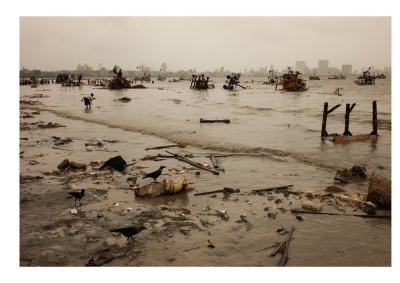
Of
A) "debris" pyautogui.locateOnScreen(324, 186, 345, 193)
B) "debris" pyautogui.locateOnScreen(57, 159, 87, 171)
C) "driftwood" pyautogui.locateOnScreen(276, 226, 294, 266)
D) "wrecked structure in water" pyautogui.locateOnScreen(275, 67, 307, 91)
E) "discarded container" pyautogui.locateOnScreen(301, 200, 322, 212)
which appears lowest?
"driftwood" pyautogui.locateOnScreen(276, 226, 294, 266)

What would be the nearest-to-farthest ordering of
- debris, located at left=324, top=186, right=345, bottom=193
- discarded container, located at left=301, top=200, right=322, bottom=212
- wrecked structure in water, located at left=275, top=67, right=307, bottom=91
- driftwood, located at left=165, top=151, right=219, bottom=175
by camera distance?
1. discarded container, located at left=301, top=200, right=322, bottom=212
2. debris, located at left=324, top=186, right=345, bottom=193
3. driftwood, located at left=165, top=151, right=219, bottom=175
4. wrecked structure in water, located at left=275, top=67, right=307, bottom=91

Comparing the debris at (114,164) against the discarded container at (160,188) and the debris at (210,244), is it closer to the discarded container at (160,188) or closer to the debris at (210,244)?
the discarded container at (160,188)

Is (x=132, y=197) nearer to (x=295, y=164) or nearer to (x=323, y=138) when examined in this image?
(x=295, y=164)

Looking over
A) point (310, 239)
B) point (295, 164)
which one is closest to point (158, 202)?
point (310, 239)

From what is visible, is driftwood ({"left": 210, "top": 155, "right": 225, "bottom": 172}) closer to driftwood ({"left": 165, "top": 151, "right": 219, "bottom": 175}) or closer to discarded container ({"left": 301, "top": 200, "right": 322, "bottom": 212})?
driftwood ({"left": 165, "top": 151, "right": 219, "bottom": 175})

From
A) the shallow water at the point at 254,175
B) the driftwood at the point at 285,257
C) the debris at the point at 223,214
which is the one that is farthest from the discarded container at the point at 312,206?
the debris at the point at 223,214

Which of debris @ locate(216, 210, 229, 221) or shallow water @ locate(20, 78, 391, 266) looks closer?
shallow water @ locate(20, 78, 391, 266)

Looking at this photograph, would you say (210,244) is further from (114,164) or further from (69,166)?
(69,166)

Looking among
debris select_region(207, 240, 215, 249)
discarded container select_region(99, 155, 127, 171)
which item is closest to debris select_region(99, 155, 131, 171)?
discarded container select_region(99, 155, 127, 171)
